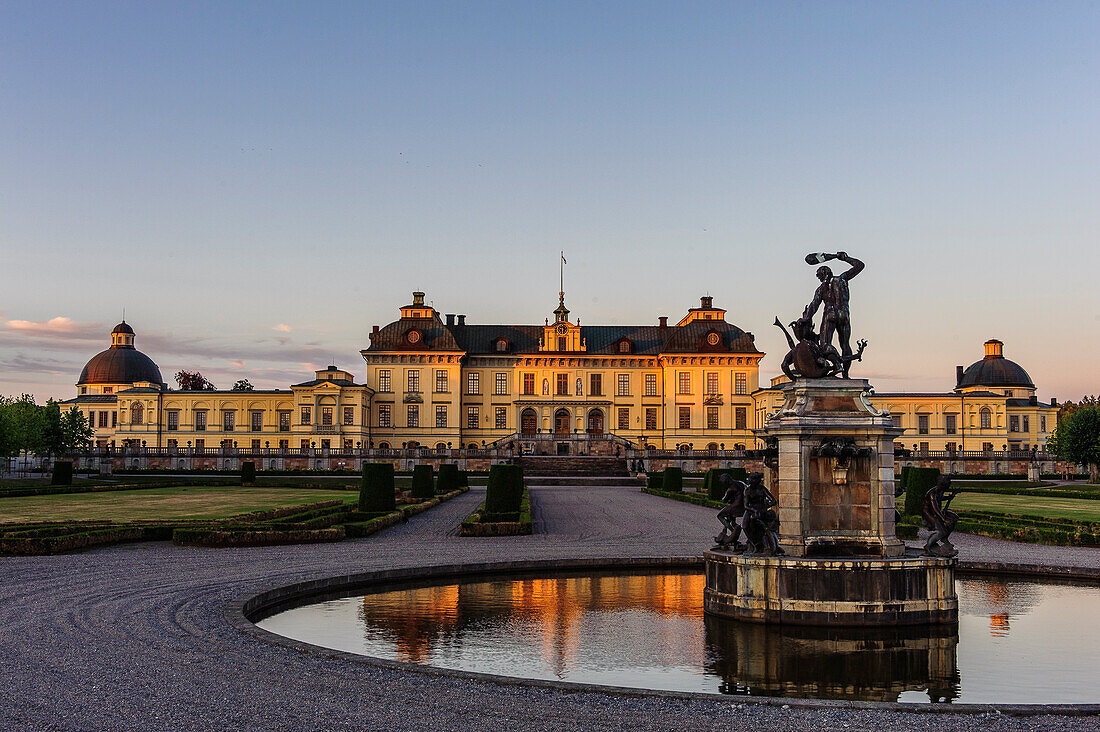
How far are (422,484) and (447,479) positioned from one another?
703cm

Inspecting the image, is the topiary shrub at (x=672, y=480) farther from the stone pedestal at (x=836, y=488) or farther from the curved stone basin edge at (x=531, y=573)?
the stone pedestal at (x=836, y=488)

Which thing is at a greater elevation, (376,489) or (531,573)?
(376,489)

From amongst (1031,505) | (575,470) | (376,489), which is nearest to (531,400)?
(575,470)

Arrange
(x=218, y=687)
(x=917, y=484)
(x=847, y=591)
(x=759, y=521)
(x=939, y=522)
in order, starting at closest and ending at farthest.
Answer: (x=218, y=687), (x=847, y=591), (x=759, y=521), (x=939, y=522), (x=917, y=484)

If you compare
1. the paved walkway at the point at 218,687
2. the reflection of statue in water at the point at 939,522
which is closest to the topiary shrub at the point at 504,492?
the paved walkway at the point at 218,687

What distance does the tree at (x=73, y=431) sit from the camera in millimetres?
68438

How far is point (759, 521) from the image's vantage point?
38.2ft

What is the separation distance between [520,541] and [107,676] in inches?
499

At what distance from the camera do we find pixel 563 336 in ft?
253

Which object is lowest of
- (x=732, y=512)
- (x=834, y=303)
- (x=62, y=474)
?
(x=62, y=474)

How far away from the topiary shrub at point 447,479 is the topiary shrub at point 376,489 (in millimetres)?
12661

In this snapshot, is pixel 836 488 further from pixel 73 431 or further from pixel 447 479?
pixel 73 431

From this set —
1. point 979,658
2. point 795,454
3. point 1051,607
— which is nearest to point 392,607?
point 795,454

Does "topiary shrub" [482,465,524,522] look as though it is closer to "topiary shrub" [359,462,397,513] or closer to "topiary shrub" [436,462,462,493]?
"topiary shrub" [359,462,397,513]
